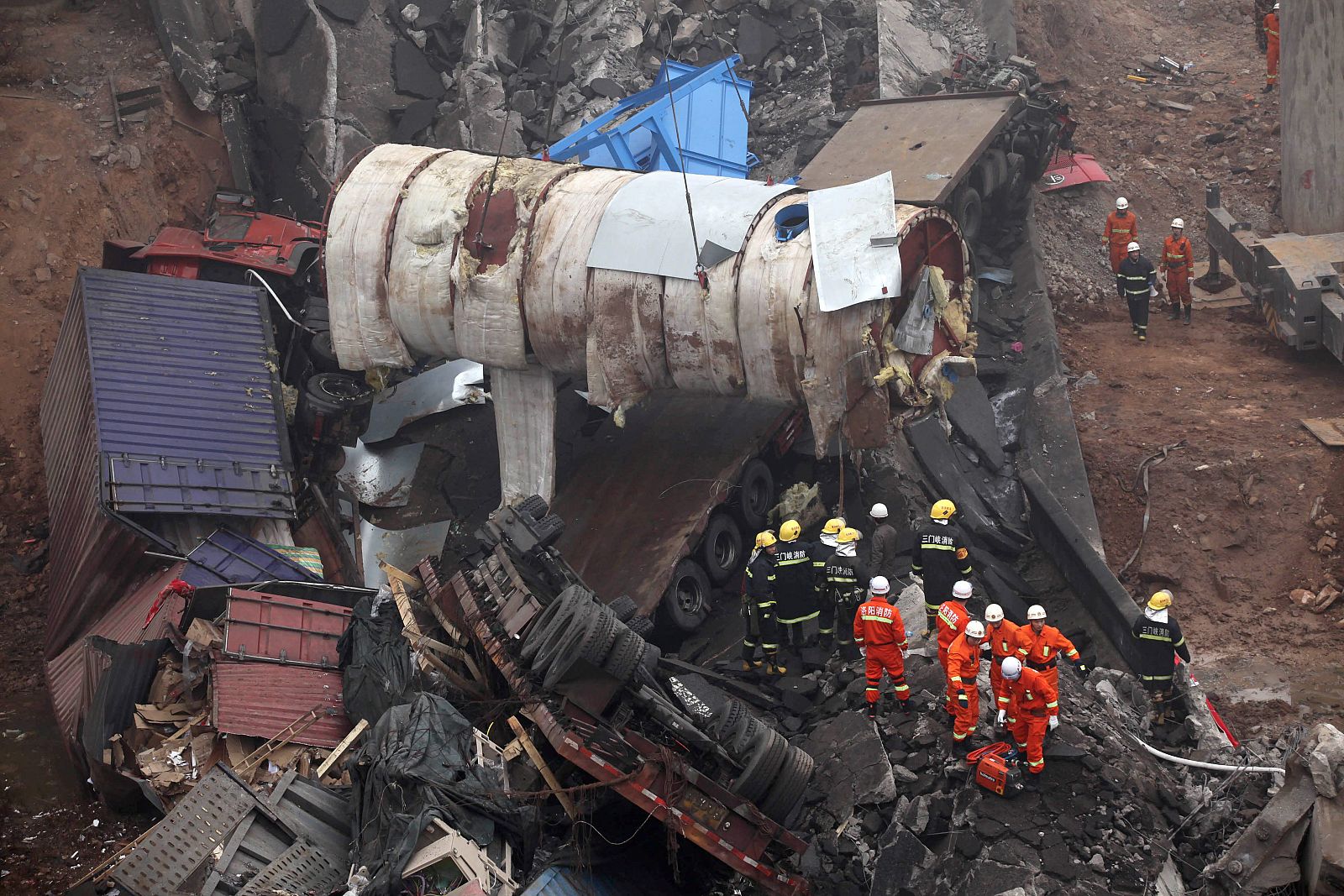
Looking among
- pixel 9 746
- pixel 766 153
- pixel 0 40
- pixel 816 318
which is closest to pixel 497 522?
pixel 816 318

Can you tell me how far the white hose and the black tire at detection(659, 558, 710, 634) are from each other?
11.1 feet

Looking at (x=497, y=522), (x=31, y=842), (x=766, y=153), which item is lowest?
(x=31, y=842)

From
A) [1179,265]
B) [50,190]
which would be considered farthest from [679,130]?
[50,190]

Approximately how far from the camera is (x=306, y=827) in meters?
7.15

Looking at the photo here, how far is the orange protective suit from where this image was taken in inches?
535

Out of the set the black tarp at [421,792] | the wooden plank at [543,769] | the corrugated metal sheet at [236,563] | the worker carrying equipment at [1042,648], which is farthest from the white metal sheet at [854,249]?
the corrugated metal sheet at [236,563]

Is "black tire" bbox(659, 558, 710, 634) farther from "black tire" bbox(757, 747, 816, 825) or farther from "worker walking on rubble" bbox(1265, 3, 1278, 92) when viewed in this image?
"worker walking on rubble" bbox(1265, 3, 1278, 92)

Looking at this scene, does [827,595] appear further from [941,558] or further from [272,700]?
[272,700]

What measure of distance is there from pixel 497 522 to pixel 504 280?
7.71ft

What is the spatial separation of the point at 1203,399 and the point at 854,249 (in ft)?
16.1

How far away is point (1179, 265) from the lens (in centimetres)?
1300

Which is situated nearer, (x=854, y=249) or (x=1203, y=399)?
(x=854, y=249)

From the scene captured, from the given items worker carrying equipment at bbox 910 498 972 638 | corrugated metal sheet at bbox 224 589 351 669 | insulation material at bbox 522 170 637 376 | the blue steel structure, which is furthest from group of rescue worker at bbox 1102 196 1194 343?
corrugated metal sheet at bbox 224 589 351 669

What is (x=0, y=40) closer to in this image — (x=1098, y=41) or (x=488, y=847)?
(x=488, y=847)
